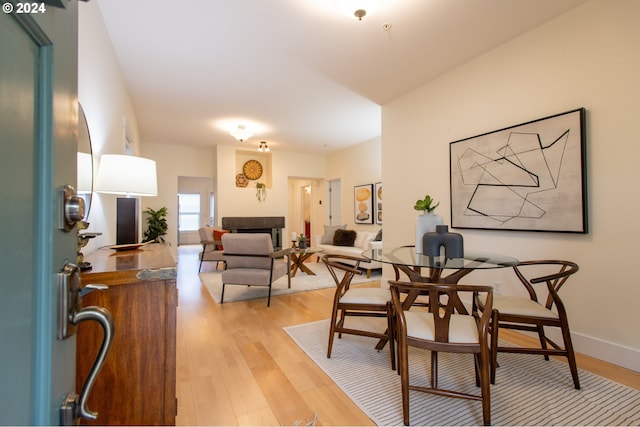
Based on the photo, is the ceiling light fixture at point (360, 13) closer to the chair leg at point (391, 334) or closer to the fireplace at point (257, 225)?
the chair leg at point (391, 334)

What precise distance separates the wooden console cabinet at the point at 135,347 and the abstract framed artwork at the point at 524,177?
2783 mm

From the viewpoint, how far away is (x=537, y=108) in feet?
8.39

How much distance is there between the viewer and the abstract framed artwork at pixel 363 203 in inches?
251

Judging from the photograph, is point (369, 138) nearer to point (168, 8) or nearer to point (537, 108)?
point (537, 108)

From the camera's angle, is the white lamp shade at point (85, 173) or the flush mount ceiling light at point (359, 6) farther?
the flush mount ceiling light at point (359, 6)

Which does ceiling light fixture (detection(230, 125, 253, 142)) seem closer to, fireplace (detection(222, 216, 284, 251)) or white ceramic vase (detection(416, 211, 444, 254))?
fireplace (detection(222, 216, 284, 251))

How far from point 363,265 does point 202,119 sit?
12.0ft

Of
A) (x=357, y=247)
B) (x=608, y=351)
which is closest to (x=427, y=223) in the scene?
(x=608, y=351)

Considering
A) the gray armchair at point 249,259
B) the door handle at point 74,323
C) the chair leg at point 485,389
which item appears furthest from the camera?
the gray armchair at point 249,259

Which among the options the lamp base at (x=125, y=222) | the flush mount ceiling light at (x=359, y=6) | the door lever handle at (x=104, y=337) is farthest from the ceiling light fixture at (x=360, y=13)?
the lamp base at (x=125, y=222)

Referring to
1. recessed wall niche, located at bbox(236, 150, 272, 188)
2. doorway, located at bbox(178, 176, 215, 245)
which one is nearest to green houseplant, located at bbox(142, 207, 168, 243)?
recessed wall niche, located at bbox(236, 150, 272, 188)

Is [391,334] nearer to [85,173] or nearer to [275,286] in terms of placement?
[85,173]

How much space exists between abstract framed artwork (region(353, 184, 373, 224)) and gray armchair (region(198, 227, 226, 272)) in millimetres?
3026

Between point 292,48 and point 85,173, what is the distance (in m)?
2.08
